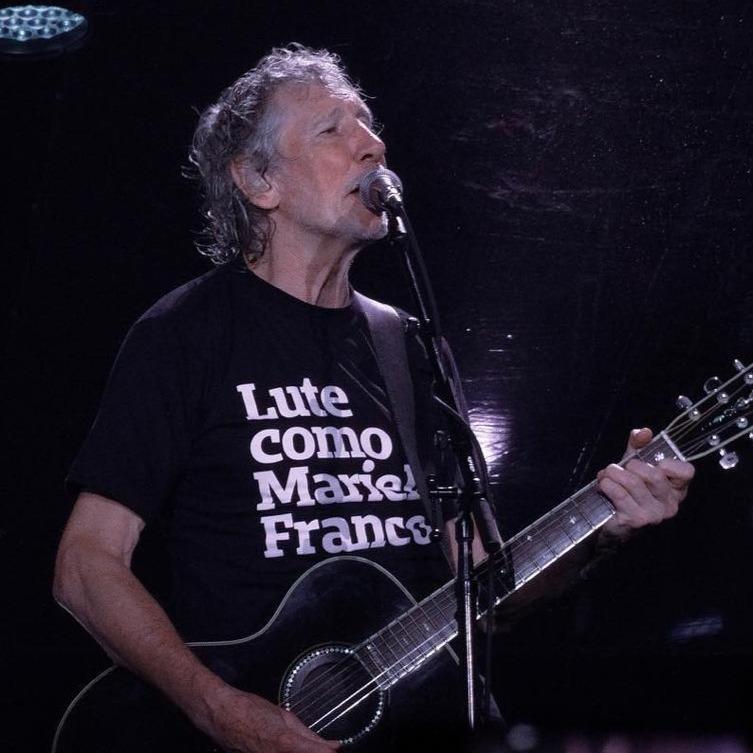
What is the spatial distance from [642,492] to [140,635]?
1104mm

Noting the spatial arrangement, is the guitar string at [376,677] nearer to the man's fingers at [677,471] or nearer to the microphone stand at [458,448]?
the microphone stand at [458,448]

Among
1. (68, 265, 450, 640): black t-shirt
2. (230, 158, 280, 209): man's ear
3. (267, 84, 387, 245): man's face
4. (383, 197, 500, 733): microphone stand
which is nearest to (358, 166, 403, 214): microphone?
(383, 197, 500, 733): microphone stand

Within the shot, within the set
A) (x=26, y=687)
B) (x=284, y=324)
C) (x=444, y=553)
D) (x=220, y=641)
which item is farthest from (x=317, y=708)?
(x=26, y=687)

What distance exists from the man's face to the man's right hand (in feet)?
3.83

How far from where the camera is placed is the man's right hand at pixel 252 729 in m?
1.90

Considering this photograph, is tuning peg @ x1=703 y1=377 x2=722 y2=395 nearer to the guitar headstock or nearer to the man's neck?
the guitar headstock

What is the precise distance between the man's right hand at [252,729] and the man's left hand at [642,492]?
82 cm

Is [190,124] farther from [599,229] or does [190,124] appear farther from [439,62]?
[599,229]

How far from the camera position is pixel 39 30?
2.70 meters

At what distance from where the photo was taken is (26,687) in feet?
9.32

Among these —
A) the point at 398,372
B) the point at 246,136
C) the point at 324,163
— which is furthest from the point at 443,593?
the point at 246,136

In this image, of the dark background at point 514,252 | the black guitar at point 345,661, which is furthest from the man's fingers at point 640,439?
the dark background at point 514,252

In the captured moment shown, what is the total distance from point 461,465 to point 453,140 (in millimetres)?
1453

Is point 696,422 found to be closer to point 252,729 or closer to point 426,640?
point 426,640
